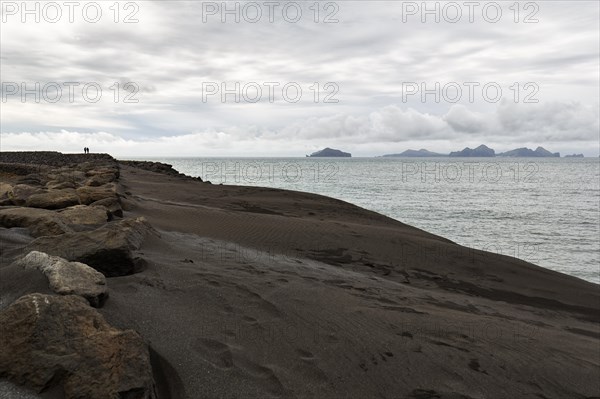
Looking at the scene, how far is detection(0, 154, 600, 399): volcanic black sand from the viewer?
122 inches

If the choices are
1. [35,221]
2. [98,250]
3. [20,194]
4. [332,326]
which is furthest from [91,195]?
[332,326]

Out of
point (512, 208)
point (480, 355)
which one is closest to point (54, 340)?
point (480, 355)

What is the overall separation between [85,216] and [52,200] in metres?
1.56

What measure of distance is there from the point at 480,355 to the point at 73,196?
6.58 m

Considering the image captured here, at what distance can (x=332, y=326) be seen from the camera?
3986 mm

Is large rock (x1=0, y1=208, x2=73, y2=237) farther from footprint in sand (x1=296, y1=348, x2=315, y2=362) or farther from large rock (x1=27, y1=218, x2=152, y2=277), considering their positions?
footprint in sand (x1=296, y1=348, x2=315, y2=362)

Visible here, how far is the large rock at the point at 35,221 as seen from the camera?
5230 mm

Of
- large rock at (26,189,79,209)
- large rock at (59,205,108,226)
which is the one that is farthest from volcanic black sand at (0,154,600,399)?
large rock at (26,189,79,209)

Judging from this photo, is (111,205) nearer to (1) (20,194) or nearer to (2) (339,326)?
(1) (20,194)

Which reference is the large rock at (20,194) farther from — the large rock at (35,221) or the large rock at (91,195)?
the large rock at (35,221)

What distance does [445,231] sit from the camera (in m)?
19.5

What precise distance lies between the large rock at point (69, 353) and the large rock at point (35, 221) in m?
2.89

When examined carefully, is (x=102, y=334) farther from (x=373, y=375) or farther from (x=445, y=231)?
(x=445, y=231)

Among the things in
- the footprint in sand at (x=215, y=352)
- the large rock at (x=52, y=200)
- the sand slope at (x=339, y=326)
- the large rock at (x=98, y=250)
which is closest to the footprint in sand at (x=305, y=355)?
the sand slope at (x=339, y=326)
